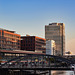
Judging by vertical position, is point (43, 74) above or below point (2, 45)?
below

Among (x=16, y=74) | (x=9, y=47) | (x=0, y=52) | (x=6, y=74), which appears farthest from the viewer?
(x=9, y=47)

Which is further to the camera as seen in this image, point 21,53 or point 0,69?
point 21,53

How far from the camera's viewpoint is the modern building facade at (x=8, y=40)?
171075 millimetres

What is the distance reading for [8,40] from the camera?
588 ft

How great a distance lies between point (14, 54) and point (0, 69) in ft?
286

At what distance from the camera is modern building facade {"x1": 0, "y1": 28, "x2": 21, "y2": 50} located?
561 feet

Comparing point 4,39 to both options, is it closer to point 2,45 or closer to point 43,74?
point 2,45

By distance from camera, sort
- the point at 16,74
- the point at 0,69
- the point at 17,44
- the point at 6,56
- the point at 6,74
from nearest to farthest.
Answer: the point at 0,69
the point at 6,74
the point at 16,74
the point at 6,56
the point at 17,44

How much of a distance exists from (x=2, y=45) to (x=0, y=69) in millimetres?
78419

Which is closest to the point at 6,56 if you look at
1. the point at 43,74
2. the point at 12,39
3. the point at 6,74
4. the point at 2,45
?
the point at 2,45

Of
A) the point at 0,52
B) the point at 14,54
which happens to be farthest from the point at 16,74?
the point at 14,54

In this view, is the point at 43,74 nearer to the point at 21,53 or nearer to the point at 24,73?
the point at 24,73

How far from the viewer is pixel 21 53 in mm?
181750

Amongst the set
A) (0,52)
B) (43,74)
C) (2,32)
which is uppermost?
(2,32)
